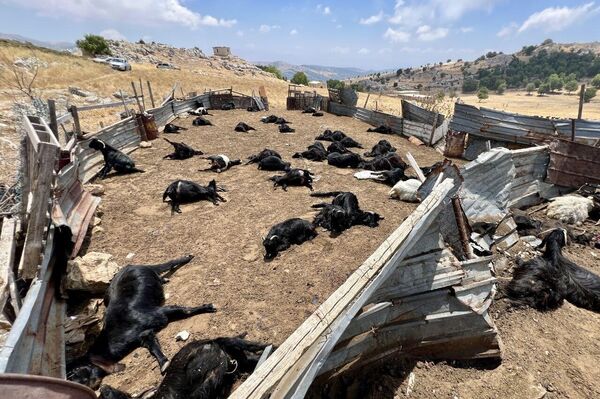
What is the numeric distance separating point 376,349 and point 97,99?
28.7 m

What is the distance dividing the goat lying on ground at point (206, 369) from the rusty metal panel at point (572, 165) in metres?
9.10

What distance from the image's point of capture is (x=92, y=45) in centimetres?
4844

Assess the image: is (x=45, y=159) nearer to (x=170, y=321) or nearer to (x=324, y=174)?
(x=170, y=321)

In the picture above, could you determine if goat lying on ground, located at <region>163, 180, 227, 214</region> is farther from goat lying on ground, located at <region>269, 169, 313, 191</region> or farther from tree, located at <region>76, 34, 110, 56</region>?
tree, located at <region>76, 34, 110, 56</region>

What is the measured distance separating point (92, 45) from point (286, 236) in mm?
57457

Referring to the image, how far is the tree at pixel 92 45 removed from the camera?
48.2m

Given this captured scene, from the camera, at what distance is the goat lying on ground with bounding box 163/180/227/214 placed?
7.83 meters

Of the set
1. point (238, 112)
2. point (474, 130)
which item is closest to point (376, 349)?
point (474, 130)

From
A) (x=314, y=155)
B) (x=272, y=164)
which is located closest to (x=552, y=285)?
(x=272, y=164)

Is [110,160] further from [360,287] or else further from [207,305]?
[360,287]

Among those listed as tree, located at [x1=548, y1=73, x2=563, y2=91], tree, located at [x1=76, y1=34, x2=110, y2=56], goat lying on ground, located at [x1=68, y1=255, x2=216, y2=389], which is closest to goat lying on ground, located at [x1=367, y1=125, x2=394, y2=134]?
goat lying on ground, located at [x1=68, y1=255, x2=216, y2=389]

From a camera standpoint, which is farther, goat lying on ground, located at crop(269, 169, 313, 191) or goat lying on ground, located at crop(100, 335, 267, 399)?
goat lying on ground, located at crop(269, 169, 313, 191)

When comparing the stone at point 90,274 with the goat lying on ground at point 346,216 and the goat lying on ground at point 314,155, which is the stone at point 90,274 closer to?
the goat lying on ground at point 346,216

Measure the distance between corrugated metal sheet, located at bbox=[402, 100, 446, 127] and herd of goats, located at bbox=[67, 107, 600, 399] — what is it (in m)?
6.34
